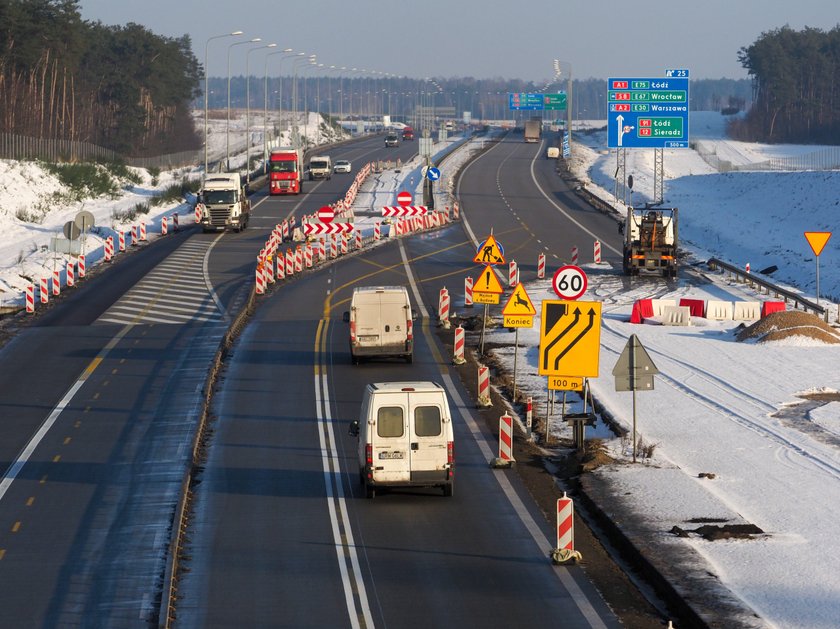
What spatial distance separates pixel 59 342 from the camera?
130 feet

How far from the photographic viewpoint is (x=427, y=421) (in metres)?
22.0

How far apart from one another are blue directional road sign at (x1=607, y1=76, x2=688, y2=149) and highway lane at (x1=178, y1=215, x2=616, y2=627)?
1504 inches

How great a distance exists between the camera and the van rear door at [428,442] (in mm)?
21828

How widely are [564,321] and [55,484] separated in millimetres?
9724

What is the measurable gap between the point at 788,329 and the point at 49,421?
71.1 ft

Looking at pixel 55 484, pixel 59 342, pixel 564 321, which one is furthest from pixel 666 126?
pixel 55 484

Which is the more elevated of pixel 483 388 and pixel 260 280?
pixel 260 280

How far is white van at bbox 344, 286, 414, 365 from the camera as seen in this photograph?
34.7 meters

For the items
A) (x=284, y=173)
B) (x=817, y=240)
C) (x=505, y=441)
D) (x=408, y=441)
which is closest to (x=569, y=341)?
(x=505, y=441)

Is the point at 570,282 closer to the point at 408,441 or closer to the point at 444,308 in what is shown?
the point at 408,441

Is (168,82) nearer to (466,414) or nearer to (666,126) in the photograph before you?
(666,126)

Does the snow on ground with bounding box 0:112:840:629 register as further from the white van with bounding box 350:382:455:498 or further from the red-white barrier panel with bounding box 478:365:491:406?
the white van with bounding box 350:382:455:498

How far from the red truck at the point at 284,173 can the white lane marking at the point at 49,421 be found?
166 ft

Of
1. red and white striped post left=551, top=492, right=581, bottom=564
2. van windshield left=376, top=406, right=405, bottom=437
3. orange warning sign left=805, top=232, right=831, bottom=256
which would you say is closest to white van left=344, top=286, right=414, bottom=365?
van windshield left=376, top=406, right=405, bottom=437
